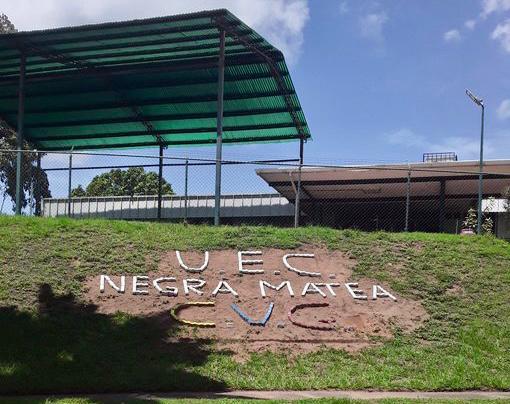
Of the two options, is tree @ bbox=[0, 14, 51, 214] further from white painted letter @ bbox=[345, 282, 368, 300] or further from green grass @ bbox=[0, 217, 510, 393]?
white painted letter @ bbox=[345, 282, 368, 300]

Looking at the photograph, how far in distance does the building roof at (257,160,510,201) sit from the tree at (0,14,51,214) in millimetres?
6254

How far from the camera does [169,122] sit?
2084 cm

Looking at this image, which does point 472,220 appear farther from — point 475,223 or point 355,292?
point 355,292

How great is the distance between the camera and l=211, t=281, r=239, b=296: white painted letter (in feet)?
34.6

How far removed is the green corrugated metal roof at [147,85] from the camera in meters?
15.1

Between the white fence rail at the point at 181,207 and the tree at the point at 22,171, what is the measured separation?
130cm

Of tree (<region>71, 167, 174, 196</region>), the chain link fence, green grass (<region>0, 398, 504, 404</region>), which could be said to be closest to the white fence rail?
the chain link fence

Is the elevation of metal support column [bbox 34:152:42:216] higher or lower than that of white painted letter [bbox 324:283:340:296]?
higher

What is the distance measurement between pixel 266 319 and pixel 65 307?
10.6ft

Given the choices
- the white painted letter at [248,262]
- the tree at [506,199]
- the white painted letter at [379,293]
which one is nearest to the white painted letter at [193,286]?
the white painted letter at [248,262]

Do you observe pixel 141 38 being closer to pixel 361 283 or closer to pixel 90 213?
pixel 90 213

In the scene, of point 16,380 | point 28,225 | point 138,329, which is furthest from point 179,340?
point 28,225

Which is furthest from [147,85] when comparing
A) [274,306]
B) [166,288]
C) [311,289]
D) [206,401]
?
[206,401]

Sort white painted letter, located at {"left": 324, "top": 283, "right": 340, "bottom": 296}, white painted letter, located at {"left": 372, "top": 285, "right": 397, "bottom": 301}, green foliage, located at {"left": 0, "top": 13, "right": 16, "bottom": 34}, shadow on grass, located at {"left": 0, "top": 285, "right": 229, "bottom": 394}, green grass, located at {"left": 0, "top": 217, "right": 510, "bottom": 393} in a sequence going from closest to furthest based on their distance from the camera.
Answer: shadow on grass, located at {"left": 0, "top": 285, "right": 229, "bottom": 394}, green grass, located at {"left": 0, "top": 217, "right": 510, "bottom": 393}, white painted letter, located at {"left": 372, "top": 285, "right": 397, "bottom": 301}, white painted letter, located at {"left": 324, "top": 283, "right": 340, "bottom": 296}, green foliage, located at {"left": 0, "top": 13, "right": 16, "bottom": 34}
